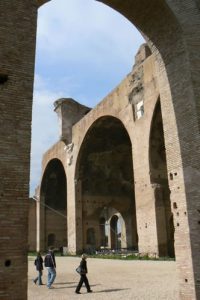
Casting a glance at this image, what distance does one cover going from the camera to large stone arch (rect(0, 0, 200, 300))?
16.8 ft

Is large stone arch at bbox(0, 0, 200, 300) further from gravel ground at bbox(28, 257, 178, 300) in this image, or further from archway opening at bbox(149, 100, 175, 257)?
archway opening at bbox(149, 100, 175, 257)

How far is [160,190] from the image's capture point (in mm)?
17344

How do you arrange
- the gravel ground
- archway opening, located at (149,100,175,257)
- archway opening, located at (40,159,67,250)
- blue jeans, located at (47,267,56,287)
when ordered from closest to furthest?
the gravel ground
blue jeans, located at (47,267,56,287)
archway opening, located at (149,100,175,257)
archway opening, located at (40,159,67,250)

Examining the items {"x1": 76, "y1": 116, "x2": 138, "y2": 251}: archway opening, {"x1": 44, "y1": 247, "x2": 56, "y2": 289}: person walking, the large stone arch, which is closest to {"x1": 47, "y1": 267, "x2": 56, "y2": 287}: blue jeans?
{"x1": 44, "y1": 247, "x2": 56, "y2": 289}: person walking

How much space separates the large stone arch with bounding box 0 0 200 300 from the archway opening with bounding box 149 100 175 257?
9496mm

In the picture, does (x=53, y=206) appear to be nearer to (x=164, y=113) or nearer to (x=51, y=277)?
(x=51, y=277)

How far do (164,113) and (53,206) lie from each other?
2711cm

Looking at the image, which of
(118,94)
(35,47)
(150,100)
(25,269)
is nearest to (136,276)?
(25,269)

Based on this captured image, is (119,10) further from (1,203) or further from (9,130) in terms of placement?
(1,203)

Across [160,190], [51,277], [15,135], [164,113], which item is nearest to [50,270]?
[51,277]

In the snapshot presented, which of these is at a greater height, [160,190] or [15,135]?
[160,190]

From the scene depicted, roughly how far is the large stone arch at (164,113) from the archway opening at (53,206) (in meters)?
25.2

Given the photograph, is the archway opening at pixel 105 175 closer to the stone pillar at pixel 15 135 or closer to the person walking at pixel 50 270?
the person walking at pixel 50 270

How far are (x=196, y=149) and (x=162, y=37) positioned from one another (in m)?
2.64
